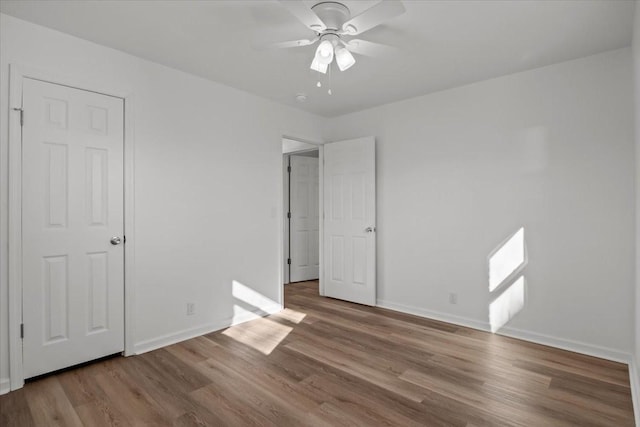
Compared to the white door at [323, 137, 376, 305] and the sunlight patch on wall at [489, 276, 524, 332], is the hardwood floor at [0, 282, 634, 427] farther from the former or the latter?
the white door at [323, 137, 376, 305]

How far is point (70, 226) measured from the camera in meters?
2.54

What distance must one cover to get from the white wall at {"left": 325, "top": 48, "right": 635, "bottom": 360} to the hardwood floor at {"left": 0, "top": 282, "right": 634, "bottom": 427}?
0.42 meters

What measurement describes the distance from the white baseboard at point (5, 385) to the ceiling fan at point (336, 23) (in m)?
2.80

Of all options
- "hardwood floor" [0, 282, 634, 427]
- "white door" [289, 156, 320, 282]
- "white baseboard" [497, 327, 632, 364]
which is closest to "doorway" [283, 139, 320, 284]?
"white door" [289, 156, 320, 282]

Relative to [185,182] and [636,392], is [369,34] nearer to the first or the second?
[185,182]

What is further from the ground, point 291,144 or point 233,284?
point 291,144

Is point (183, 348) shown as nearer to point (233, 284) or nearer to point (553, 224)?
point (233, 284)

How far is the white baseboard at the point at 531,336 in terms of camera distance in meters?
2.77

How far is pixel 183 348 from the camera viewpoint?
9.76 feet

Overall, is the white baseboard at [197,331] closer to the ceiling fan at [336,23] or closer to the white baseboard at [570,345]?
the white baseboard at [570,345]

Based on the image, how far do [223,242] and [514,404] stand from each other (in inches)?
108

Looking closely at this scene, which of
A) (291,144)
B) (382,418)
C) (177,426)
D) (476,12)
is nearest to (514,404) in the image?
(382,418)

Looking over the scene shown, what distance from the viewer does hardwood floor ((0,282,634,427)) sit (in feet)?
6.56

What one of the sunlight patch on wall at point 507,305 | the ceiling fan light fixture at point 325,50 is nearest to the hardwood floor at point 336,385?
the sunlight patch on wall at point 507,305
